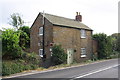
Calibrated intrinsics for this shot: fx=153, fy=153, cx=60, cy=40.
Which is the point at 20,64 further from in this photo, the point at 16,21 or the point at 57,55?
the point at 16,21

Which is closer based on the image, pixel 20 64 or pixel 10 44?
pixel 10 44

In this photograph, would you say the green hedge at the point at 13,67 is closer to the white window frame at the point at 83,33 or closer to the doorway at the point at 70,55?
the doorway at the point at 70,55

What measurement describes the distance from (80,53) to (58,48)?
6.72 meters

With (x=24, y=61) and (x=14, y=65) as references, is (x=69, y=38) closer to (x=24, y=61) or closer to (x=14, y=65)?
(x=24, y=61)

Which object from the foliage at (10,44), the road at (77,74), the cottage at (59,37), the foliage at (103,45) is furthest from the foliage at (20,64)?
the foliage at (103,45)

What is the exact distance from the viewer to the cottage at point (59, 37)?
70.4ft

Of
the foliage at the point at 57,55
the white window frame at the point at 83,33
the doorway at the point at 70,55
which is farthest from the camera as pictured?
the white window frame at the point at 83,33

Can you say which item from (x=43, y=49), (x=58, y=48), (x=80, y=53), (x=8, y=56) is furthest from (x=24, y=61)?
(x=80, y=53)

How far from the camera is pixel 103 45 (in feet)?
90.1

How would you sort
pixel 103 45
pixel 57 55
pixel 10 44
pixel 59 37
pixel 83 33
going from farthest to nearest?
pixel 103 45 → pixel 83 33 → pixel 59 37 → pixel 57 55 → pixel 10 44

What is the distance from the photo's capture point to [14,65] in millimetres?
13883

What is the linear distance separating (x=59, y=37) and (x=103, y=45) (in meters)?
9.80

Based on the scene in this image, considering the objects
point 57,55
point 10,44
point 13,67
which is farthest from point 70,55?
point 13,67

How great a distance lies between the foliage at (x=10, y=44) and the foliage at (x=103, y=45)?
56.0 feet
